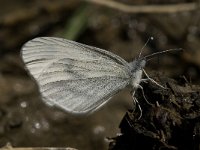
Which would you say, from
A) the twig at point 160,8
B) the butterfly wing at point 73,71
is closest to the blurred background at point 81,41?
the twig at point 160,8

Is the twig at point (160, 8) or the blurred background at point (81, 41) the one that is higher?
the twig at point (160, 8)

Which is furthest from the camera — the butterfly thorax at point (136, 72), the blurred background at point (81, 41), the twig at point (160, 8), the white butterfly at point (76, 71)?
the twig at point (160, 8)

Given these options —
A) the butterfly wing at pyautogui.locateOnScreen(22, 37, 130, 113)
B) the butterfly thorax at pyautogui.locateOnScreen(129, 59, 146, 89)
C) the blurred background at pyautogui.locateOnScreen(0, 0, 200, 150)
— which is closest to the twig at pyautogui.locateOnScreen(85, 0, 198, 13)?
the blurred background at pyautogui.locateOnScreen(0, 0, 200, 150)

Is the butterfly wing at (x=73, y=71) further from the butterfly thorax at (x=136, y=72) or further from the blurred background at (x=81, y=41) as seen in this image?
the blurred background at (x=81, y=41)

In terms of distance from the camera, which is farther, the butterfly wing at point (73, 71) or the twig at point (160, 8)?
the twig at point (160, 8)

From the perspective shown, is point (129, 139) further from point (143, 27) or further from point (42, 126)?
point (143, 27)

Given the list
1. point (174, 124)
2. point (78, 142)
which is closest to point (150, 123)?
point (174, 124)

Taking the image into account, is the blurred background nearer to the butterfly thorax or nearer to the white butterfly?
the white butterfly

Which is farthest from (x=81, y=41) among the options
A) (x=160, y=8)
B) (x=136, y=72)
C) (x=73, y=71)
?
(x=136, y=72)
